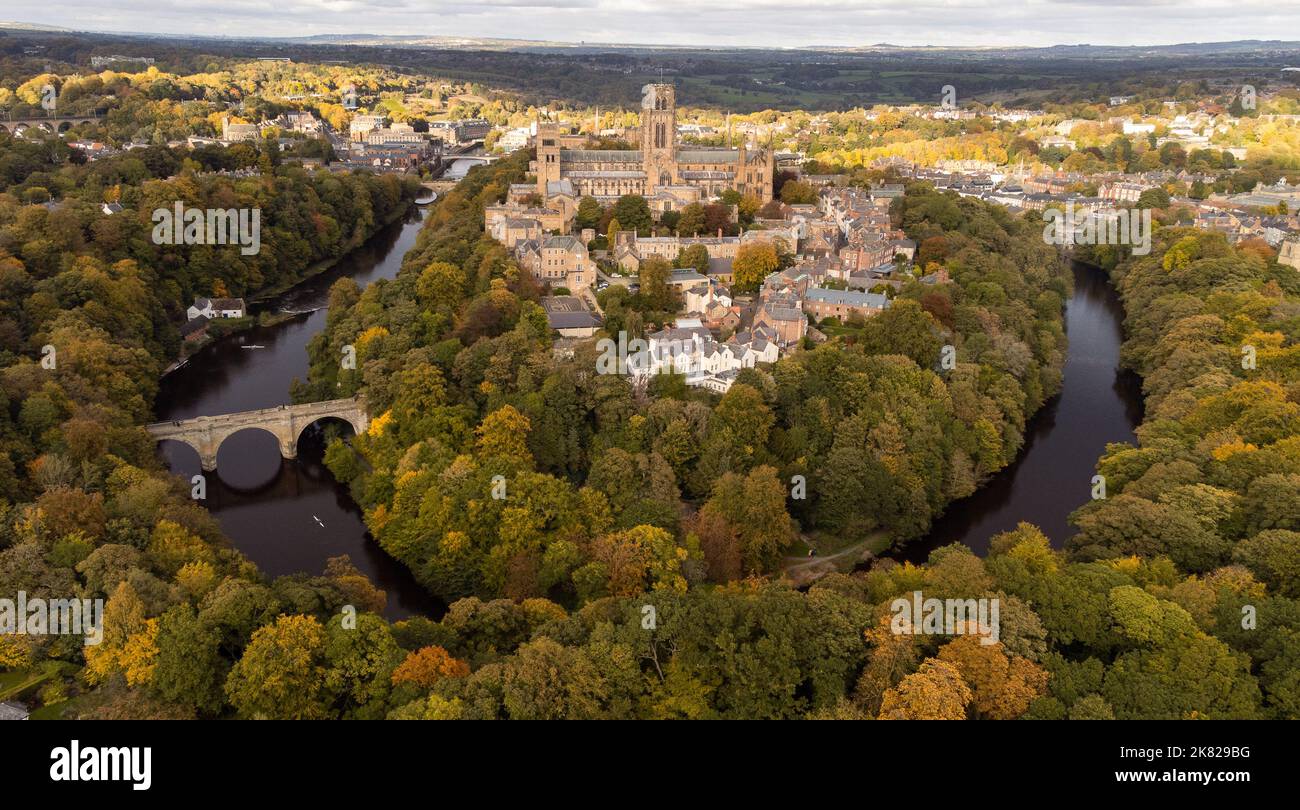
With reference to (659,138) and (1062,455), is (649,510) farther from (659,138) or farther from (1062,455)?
(659,138)

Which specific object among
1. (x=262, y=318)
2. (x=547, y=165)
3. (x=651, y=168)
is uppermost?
(x=651, y=168)

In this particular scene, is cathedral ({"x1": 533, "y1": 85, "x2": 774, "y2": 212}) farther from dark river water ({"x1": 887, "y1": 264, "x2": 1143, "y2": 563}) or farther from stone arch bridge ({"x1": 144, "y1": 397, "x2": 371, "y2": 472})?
stone arch bridge ({"x1": 144, "y1": 397, "x2": 371, "y2": 472})

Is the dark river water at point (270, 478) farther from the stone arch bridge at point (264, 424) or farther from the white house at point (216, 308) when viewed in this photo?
the white house at point (216, 308)

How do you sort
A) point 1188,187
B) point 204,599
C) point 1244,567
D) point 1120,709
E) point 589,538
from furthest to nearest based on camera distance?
1. point 1188,187
2. point 589,538
3. point 1244,567
4. point 204,599
5. point 1120,709

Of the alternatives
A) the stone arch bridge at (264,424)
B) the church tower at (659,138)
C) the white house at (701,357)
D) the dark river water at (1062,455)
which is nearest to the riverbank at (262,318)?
the stone arch bridge at (264,424)

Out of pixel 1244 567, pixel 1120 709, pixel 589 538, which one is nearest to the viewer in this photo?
pixel 1120 709

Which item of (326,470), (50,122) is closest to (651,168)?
(326,470)

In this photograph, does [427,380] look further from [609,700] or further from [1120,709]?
[1120,709]

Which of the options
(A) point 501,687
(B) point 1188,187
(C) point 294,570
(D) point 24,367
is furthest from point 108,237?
(B) point 1188,187
